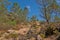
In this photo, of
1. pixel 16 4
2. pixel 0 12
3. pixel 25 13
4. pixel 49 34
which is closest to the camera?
pixel 49 34

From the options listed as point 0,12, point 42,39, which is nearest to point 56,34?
point 42,39

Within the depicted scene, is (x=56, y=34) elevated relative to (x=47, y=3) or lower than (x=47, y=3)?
lower

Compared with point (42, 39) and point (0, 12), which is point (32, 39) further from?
point (0, 12)

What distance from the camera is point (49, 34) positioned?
61.0 ft

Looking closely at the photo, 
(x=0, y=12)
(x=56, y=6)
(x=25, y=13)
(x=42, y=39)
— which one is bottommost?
(x=42, y=39)

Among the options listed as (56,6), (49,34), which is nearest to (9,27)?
(56,6)

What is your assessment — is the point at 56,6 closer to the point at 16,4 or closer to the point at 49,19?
the point at 49,19

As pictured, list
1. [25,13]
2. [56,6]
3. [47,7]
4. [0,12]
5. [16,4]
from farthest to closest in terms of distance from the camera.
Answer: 1. [25,13]
2. [16,4]
3. [47,7]
4. [56,6]
5. [0,12]

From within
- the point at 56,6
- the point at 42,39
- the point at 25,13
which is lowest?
the point at 42,39

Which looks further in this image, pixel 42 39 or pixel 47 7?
pixel 47 7

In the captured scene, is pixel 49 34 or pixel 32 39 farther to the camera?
pixel 49 34

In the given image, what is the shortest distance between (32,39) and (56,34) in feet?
8.23

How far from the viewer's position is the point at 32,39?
679 inches

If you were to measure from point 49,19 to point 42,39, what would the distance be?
9695mm
